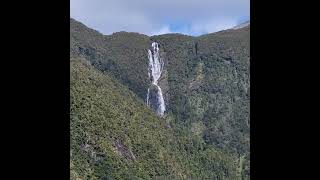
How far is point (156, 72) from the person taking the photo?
5059 inches

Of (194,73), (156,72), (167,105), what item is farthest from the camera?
(194,73)

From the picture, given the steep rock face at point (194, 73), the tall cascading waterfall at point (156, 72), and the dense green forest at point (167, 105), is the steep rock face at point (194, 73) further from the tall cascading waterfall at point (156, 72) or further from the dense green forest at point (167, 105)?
the tall cascading waterfall at point (156, 72)

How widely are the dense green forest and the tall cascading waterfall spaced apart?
118 centimetres

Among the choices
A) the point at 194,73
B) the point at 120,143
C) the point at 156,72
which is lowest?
the point at 120,143

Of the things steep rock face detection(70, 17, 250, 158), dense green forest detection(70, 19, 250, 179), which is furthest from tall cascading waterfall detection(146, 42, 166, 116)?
dense green forest detection(70, 19, 250, 179)

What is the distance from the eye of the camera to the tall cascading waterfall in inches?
4759

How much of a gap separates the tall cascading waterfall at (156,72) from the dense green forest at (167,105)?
46.6 inches

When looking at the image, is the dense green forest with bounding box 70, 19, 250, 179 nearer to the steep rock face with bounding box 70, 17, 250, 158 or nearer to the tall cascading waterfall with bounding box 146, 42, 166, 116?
the steep rock face with bounding box 70, 17, 250, 158

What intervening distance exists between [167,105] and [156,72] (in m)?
9.82

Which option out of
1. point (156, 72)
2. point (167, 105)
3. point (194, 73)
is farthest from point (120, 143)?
point (194, 73)

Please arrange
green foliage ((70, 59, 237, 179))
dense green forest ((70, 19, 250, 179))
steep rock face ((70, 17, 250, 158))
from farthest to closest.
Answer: steep rock face ((70, 17, 250, 158)), dense green forest ((70, 19, 250, 179)), green foliage ((70, 59, 237, 179))

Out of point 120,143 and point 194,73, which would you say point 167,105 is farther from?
point 120,143
